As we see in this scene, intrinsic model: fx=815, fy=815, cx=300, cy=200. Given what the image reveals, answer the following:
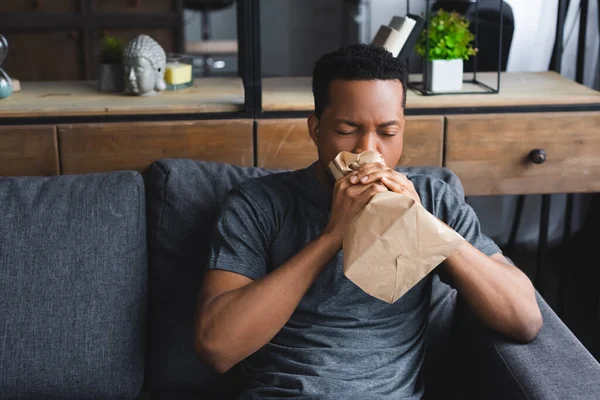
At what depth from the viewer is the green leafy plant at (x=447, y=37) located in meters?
2.18

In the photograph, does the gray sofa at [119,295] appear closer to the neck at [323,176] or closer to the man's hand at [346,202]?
the neck at [323,176]

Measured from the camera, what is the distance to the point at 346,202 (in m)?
1.43

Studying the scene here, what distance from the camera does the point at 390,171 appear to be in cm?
145

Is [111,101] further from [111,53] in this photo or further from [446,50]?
[446,50]

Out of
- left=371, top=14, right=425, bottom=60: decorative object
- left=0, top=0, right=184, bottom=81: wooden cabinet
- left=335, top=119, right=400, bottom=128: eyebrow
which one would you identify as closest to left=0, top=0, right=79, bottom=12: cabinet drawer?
left=0, top=0, right=184, bottom=81: wooden cabinet

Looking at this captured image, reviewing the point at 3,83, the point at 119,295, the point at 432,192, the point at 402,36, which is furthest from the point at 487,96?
the point at 3,83

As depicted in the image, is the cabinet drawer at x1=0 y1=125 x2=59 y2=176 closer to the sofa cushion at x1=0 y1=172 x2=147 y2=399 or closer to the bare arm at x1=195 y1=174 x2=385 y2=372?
the sofa cushion at x1=0 y1=172 x2=147 y2=399

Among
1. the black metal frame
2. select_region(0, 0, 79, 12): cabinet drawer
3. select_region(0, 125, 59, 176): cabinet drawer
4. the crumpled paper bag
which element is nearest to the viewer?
the crumpled paper bag

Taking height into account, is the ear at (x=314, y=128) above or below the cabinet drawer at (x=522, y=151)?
above

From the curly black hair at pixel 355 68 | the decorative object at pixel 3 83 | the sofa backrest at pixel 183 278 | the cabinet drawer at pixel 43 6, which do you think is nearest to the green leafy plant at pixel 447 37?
the sofa backrest at pixel 183 278

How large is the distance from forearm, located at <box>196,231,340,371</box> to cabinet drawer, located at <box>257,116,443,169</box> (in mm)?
634

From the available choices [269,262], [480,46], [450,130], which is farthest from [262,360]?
[480,46]

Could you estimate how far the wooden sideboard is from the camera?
2016mm

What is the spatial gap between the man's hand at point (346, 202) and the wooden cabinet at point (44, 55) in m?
2.83
